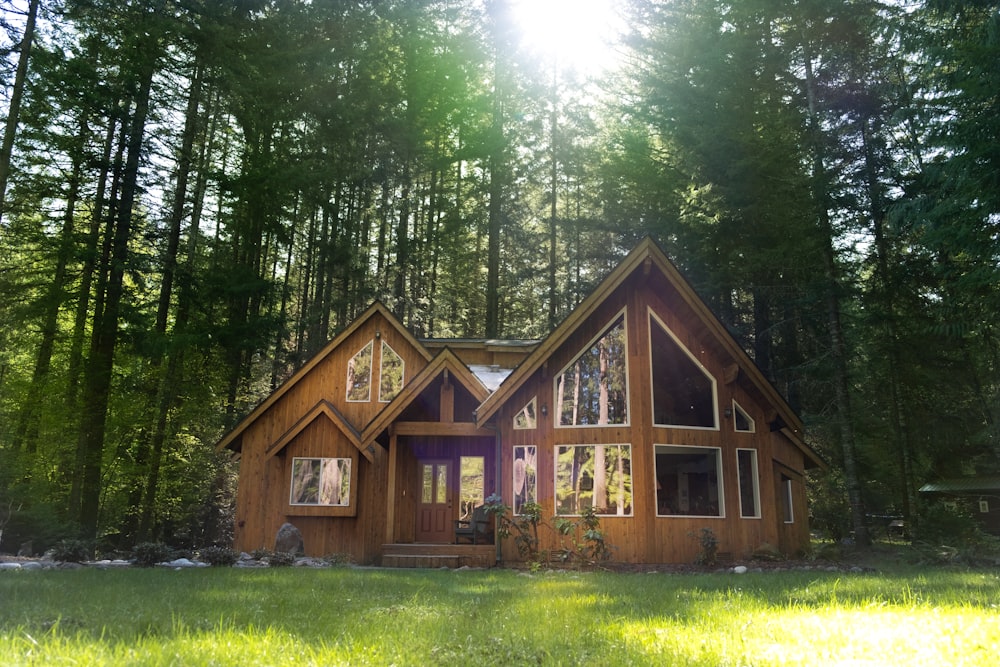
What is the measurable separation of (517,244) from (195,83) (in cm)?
1395

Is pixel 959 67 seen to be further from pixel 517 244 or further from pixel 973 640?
pixel 517 244

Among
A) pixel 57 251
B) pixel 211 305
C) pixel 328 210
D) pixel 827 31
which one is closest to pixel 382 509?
pixel 211 305

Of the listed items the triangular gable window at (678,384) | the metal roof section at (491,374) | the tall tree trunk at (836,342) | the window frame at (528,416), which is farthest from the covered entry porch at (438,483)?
the tall tree trunk at (836,342)

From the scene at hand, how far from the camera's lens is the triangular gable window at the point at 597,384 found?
15.4 m

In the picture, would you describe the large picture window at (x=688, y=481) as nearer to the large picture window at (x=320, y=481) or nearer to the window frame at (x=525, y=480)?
the window frame at (x=525, y=480)

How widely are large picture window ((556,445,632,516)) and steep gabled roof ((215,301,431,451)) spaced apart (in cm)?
629

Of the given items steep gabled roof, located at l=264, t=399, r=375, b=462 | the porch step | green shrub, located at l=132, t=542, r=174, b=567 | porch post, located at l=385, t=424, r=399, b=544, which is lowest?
the porch step

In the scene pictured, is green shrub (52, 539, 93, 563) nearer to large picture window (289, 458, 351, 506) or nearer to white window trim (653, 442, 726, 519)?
large picture window (289, 458, 351, 506)

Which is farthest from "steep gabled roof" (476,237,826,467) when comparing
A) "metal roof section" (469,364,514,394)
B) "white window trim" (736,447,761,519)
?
"white window trim" (736,447,761,519)

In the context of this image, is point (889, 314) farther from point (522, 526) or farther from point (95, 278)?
point (95, 278)

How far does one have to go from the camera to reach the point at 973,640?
480cm

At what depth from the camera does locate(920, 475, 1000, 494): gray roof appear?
30.5 metres

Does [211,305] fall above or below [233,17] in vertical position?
below

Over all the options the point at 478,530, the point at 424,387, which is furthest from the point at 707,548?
the point at 424,387
